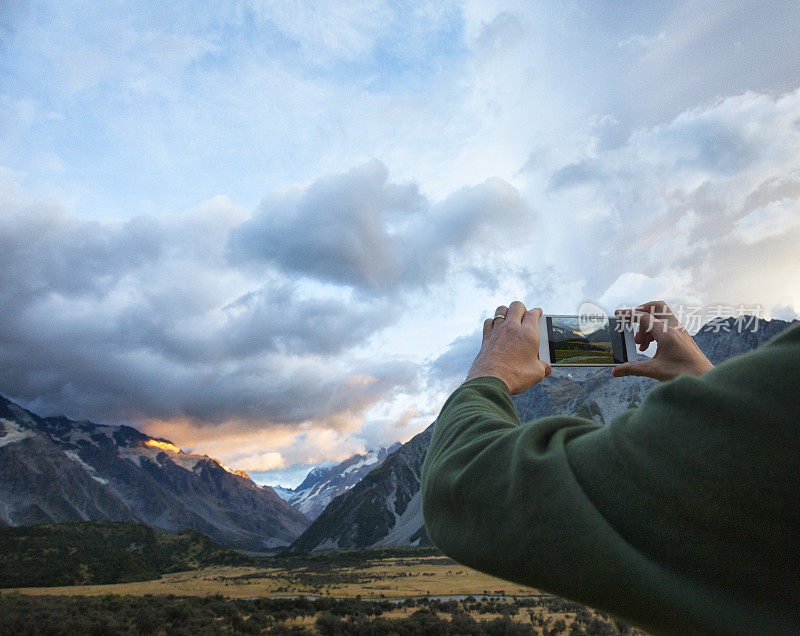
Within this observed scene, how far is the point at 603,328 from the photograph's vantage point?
11.4 ft

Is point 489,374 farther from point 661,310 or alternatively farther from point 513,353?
point 661,310

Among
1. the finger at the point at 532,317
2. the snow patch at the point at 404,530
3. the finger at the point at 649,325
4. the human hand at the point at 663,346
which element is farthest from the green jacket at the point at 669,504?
the snow patch at the point at 404,530

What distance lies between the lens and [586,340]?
3.44 m

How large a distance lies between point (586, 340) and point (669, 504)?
2.35 meters

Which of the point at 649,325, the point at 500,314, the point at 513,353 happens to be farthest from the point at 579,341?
the point at 513,353

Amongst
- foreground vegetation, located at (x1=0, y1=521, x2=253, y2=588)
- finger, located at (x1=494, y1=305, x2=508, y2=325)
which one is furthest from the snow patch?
finger, located at (x1=494, y1=305, x2=508, y2=325)

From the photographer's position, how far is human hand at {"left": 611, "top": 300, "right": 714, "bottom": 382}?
2812 millimetres

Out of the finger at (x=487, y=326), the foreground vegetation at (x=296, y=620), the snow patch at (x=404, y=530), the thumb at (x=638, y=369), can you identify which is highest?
the finger at (x=487, y=326)

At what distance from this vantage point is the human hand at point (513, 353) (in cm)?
228

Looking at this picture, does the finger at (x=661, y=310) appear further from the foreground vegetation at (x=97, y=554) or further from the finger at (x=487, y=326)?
the foreground vegetation at (x=97, y=554)

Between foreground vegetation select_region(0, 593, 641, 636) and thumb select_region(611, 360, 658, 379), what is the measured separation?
22.1m

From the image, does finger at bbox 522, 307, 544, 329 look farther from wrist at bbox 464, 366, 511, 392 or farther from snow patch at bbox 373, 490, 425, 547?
snow patch at bbox 373, 490, 425, 547

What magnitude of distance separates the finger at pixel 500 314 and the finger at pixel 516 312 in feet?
0.14

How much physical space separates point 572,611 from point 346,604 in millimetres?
14115
